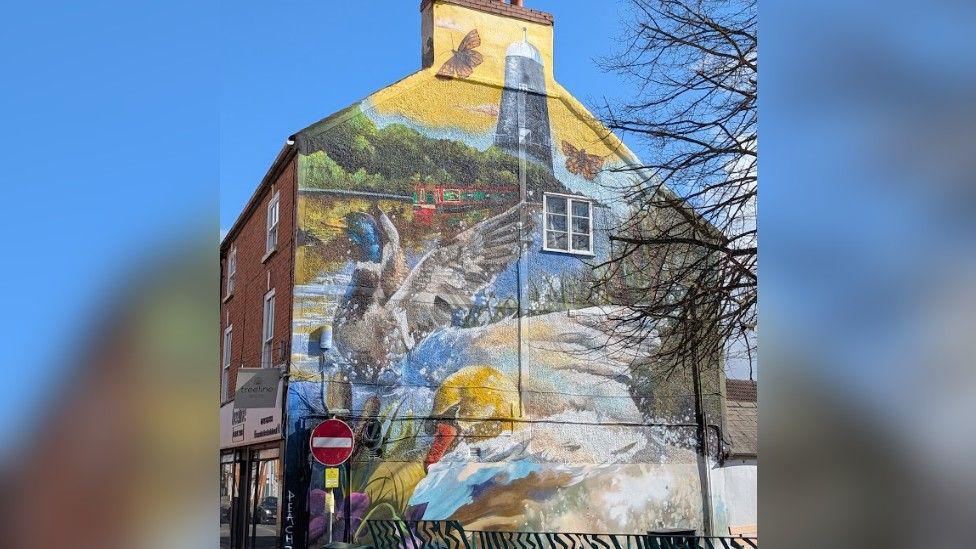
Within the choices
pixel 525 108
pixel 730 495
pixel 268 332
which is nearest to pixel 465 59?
pixel 525 108

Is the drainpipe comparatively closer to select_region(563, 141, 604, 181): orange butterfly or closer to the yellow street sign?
select_region(563, 141, 604, 181): orange butterfly

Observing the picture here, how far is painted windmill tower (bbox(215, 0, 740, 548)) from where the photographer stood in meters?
14.7

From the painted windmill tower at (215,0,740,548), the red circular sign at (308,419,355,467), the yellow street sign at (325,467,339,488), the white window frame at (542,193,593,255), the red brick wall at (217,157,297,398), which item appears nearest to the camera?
the red circular sign at (308,419,355,467)

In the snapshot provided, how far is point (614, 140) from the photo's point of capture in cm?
1755

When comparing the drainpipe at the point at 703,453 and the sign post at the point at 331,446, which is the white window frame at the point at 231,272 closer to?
the sign post at the point at 331,446

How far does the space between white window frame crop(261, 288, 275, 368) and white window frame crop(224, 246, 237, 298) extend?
13.3 feet

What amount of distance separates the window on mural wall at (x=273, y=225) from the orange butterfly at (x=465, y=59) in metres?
3.89

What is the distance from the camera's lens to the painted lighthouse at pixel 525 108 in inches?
655

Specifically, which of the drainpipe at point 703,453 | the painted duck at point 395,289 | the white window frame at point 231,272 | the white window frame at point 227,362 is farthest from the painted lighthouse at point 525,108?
the white window frame at point 227,362

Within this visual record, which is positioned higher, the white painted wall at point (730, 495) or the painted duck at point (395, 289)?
the painted duck at point (395, 289)

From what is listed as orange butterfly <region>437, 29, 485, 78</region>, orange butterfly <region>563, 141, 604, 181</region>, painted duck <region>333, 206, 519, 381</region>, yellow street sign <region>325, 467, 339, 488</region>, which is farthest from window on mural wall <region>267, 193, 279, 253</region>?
orange butterfly <region>563, 141, 604, 181</region>

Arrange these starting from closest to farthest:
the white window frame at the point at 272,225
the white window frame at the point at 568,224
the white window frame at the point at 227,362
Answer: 1. the white window frame at the point at 272,225
2. the white window frame at the point at 568,224
3. the white window frame at the point at 227,362
